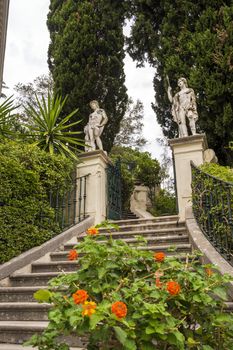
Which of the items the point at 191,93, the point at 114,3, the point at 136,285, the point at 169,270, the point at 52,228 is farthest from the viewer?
the point at 114,3

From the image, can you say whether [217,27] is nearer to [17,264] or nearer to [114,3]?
[114,3]

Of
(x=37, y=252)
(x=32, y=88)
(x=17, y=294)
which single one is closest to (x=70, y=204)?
(x=37, y=252)

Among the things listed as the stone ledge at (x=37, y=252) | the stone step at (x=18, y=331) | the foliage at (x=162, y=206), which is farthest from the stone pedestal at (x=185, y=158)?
the foliage at (x=162, y=206)

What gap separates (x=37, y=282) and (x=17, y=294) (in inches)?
12.7

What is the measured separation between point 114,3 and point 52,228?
1005cm

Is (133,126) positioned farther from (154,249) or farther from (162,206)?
(154,249)

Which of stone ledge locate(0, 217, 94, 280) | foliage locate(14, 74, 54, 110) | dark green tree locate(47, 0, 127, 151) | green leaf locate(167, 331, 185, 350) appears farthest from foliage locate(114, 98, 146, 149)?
green leaf locate(167, 331, 185, 350)

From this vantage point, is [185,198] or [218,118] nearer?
[185,198]

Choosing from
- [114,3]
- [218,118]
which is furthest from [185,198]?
[114,3]

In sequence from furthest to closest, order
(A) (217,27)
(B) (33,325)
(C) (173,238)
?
(A) (217,27) < (C) (173,238) < (B) (33,325)

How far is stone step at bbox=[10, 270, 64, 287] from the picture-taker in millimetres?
3969

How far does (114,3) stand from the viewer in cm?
1187

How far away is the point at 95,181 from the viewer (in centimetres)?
678

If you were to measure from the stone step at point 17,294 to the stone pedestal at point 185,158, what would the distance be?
3413mm
